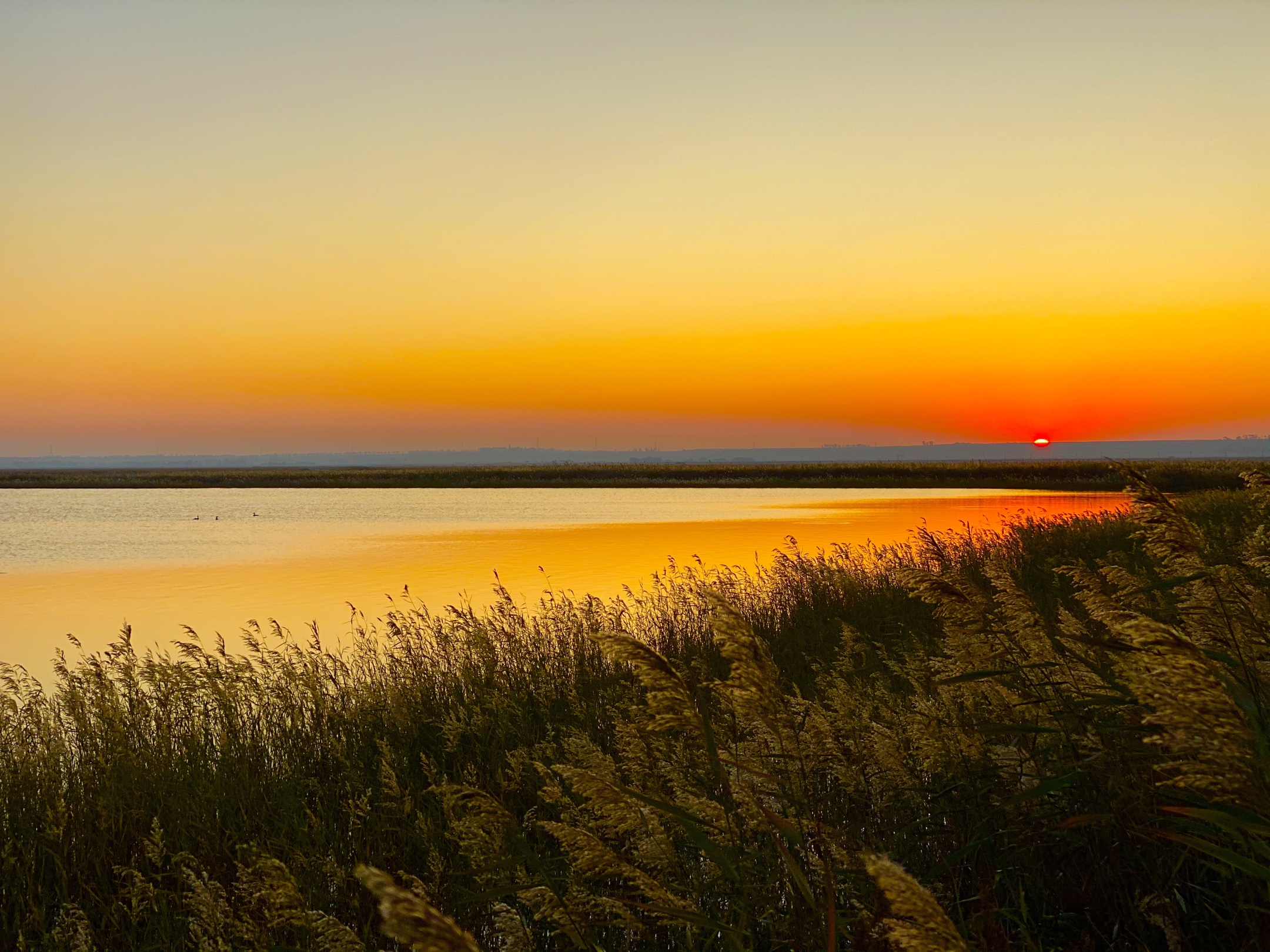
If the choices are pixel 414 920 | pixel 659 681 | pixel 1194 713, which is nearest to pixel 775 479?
pixel 659 681

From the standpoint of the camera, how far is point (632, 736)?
19.8 ft

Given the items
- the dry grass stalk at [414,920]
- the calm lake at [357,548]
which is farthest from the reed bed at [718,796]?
the calm lake at [357,548]

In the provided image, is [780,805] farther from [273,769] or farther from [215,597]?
[215,597]

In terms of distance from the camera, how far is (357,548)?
3791cm

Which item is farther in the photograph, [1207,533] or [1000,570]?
[1207,533]

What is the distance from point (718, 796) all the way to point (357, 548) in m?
34.6

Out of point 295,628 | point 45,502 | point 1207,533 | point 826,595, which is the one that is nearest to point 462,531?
point 295,628

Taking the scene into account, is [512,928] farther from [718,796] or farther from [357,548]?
[357,548]

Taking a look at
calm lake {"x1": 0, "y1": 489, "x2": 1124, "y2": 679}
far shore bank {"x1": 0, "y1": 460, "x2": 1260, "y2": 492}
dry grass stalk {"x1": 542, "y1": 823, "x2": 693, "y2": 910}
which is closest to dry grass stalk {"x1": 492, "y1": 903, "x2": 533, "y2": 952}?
dry grass stalk {"x1": 542, "y1": 823, "x2": 693, "y2": 910}

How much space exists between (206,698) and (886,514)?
43659 millimetres

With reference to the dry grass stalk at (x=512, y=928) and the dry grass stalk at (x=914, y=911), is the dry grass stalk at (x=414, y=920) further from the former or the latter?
the dry grass stalk at (x=512, y=928)

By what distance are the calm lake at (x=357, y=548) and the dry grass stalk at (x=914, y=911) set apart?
18.4 m

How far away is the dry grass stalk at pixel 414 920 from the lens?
142 centimetres

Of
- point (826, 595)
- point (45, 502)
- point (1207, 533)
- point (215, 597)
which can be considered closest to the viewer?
point (1207, 533)
